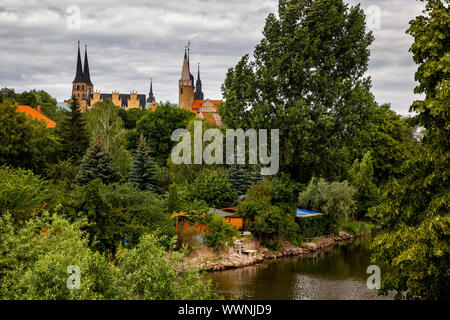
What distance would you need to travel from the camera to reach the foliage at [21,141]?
2811 centimetres

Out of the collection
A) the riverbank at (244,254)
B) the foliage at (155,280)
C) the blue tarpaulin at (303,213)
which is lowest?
the riverbank at (244,254)

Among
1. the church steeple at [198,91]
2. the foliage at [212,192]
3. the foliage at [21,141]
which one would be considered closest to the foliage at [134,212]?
the foliage at [212,192]

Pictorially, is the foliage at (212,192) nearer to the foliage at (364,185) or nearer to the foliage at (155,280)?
the foliage at (364,185)

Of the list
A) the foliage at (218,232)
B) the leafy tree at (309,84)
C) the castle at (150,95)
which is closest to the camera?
the foliage at (218,232)

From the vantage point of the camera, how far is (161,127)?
4725cm

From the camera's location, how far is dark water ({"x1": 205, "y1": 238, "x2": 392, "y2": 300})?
18.6m

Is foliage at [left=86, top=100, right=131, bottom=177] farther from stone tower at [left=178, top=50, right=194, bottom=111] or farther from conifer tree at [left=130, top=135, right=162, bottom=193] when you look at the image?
stone tower at [left=178, top=50, right=194, bottom=111]

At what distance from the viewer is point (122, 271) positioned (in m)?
10.4

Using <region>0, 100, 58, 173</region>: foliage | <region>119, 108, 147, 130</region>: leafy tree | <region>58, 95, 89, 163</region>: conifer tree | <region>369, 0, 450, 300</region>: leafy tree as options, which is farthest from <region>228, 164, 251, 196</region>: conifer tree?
<region>119, 108, 147, 130</region>: leafy tree

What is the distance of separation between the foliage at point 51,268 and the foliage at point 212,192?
51.6 feet

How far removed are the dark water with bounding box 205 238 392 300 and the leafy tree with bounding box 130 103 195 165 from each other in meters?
23.2
